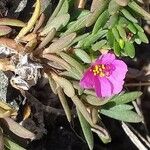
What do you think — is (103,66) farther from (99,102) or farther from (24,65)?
(24,65)

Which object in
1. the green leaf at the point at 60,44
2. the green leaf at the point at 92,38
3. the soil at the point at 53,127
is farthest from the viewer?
the soil at the point at 53,127

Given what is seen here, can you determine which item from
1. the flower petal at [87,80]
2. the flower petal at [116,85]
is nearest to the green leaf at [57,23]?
the flower petal at [87,80]

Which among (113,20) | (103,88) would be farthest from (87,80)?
(113,20)

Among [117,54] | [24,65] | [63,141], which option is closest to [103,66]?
[117,54]

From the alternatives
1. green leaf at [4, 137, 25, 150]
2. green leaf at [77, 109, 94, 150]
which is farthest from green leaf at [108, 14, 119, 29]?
green leaf at [4, 137, 25, 150]

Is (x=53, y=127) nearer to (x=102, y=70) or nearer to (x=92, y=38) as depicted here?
(x=102, y=70)

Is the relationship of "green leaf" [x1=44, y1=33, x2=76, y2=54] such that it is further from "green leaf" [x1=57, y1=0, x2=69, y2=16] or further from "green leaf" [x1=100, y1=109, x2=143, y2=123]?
"green leaf" [x1=100, y1=109, x2=143, y2=123]

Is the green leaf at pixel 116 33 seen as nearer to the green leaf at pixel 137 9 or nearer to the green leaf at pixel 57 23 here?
the green leaf at pixel 137 9
